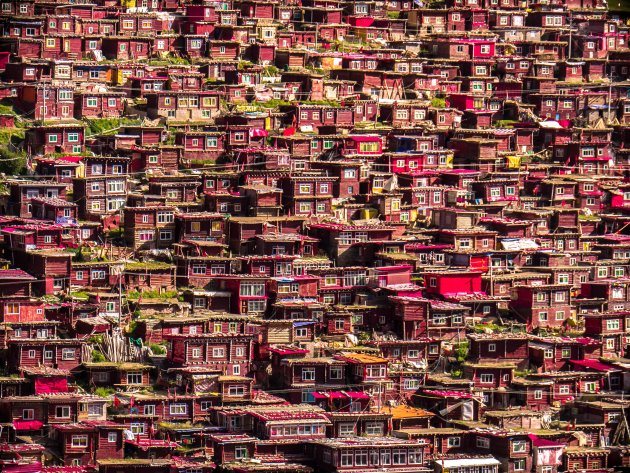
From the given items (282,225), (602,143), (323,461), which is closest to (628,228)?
(602,143)

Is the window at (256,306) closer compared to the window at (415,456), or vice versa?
the window at (415,456)

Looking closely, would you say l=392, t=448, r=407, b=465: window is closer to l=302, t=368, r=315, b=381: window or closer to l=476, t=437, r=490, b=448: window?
l=476, t=437, r=490, b=448: window

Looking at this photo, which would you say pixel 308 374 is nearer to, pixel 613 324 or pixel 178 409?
pixel 178 409

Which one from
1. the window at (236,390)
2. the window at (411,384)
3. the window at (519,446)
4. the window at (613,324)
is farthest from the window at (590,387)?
the window at (236,390)

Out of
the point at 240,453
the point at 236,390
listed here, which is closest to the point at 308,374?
the point at 236,390

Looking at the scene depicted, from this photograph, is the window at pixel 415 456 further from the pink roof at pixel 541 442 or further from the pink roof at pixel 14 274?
the pink roof at pixel 14 274

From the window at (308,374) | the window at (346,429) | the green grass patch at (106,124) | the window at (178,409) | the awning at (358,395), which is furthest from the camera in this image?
the green grass patch at (106,124)

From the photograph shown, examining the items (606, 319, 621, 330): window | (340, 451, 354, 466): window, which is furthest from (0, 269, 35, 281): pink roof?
(606, 319, 621, 330): window

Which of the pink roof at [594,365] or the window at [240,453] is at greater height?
the pink roof at [594,365]
